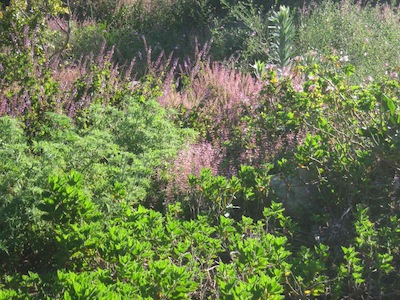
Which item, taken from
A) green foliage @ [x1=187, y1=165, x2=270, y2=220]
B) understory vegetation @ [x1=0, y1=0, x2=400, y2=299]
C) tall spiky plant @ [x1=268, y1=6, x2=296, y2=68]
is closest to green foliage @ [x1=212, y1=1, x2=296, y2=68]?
tall spiky plant @ [x1=268, y1=6, x2=296, y2=68]

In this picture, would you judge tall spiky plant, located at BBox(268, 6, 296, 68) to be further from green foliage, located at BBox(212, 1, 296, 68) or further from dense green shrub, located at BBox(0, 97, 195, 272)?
dense green shrub, located at BBox(0, 97, 195, 272)

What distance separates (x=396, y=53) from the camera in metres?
7.36

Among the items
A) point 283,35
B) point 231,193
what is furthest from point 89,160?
point 283,35

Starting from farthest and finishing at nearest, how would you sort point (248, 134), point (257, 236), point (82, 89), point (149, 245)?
1. point (82, 89)
2. point (248, 134)
3. point (257, 236)
4. point (149, 245)

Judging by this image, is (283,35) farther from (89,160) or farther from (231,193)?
(89,160)

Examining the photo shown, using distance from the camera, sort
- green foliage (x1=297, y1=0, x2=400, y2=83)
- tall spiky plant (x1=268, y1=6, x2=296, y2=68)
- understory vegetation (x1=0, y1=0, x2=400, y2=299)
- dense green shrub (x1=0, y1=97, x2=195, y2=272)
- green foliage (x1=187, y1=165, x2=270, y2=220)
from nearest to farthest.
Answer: understory vegetation (x1=0, y1=0, x2=400, y2=299) < dense green shrub (x1=0, y1=97, x2=195, y2=272) < green foliage (x1=187, y1=165, x2=270, y2=220) < green foliage (x1=297, y1=0, x2=400, y2=83) < tall spiky plant (x1=268, y1=6, x2=296, y2=68)

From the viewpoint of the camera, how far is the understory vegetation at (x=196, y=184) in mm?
3309

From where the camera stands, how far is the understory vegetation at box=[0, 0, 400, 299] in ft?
10.9

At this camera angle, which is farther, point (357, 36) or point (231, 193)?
point (357, 36)

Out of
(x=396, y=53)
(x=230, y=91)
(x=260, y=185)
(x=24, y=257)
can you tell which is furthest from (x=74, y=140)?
(x=396, y=53)

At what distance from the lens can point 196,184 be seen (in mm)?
4445

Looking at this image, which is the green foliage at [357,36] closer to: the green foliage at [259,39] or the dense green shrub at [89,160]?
the green foliage at [259,39]

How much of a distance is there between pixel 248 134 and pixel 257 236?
5.39 ft

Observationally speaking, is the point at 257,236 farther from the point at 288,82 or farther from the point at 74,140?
the point at 288,82
